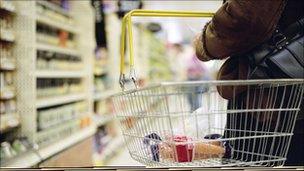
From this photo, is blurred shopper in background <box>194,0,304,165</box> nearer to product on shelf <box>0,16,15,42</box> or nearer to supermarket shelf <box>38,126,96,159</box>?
product on shelf <box>0,16,15,42</box>

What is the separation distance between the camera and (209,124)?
1.09 metres

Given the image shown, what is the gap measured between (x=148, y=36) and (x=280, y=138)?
867 cm

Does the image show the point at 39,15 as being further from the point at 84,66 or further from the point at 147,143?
the point at 147,143

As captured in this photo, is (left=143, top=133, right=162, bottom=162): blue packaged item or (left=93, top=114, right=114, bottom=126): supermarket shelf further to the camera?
(left=93, top=114, right=114, bottom=126): supermarket shelf

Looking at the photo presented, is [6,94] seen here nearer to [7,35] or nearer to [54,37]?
[7,35]

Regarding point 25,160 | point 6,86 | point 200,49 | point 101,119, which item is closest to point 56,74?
point 6,86

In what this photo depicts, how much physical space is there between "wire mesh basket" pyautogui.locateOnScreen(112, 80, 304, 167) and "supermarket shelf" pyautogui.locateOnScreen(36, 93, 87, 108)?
2473mm

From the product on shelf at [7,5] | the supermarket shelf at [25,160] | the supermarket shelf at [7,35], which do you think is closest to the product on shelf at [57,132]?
the supermarket shelf at [25,160]

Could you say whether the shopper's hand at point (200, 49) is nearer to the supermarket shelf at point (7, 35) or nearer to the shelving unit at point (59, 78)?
the shelving unit at point (59, 78)

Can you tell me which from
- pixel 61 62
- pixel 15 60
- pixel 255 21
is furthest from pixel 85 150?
pixel 255 21

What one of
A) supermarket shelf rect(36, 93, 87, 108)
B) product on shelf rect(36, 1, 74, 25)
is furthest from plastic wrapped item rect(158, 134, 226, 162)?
product on shelf rect(36, 1, 74, 25)

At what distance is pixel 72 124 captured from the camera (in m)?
4.61

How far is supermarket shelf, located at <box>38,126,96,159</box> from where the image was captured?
3.32m

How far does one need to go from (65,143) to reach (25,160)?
104 cm
